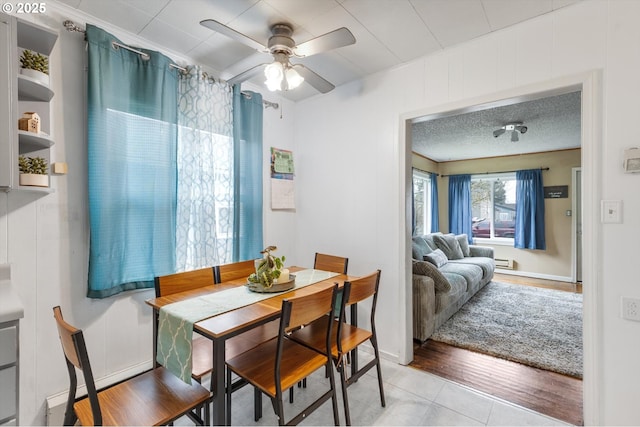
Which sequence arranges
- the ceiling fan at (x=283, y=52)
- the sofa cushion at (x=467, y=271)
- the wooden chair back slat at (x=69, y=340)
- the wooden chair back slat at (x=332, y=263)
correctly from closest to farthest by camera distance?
the wooden chair back slat at (x=69, y=340) < the ceiling fan at (x=283, y=52) < the wooden chair back slat at (x=332, y=263) < the sofa cushion at (x=467, y=271)

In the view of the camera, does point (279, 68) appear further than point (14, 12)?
Yes

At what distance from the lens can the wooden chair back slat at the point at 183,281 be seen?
179 centimetres

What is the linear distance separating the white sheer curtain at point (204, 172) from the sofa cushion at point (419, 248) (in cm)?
236

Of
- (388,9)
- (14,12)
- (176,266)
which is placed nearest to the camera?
(14,12)

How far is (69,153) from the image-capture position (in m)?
1.81

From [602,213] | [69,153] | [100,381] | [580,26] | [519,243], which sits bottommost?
[100,381]

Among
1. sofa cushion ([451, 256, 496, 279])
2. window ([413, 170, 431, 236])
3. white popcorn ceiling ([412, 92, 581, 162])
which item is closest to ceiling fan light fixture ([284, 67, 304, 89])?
white popcorn ceiling ([412, 92, 581, 162])

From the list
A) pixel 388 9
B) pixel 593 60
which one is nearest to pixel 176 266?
pixel 388 9

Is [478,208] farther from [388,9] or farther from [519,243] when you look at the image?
[388,9]

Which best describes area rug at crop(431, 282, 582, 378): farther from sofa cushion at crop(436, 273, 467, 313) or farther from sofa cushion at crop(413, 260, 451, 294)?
sofa cushion at crop(413, 260, 451, 294)

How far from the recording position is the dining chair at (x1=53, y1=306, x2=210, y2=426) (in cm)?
103

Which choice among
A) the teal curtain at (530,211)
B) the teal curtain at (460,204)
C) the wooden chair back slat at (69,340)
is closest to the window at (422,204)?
the teal curtain at (460,204)

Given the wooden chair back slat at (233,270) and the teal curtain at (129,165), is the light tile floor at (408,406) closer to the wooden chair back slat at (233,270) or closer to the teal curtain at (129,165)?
the wooden chair back slat at (233,270)

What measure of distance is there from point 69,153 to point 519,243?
6935mm
